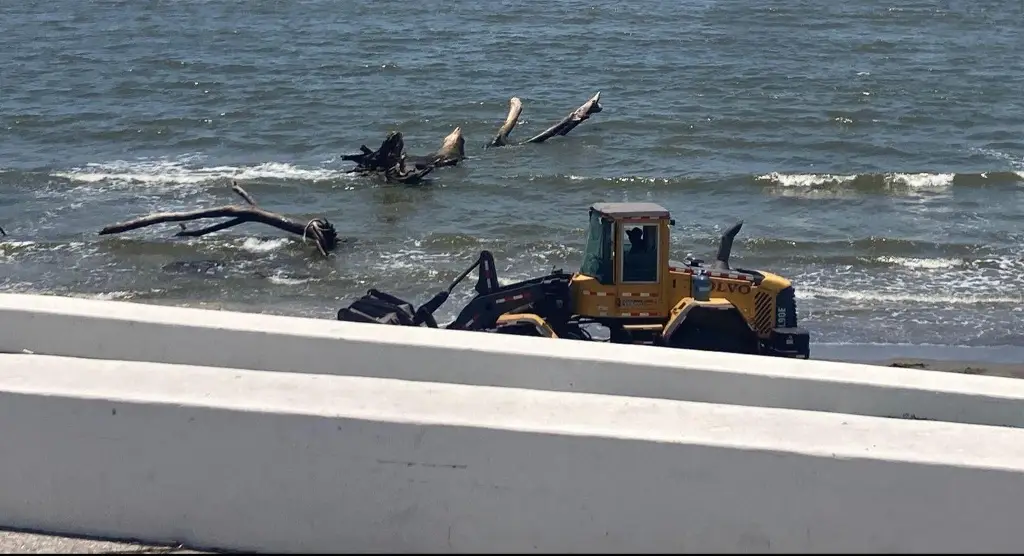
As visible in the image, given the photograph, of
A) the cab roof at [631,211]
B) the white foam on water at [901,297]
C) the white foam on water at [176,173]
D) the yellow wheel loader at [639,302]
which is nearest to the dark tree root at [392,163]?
the white foam on water at [176,173]

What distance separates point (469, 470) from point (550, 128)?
23.3 meters

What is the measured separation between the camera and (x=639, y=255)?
499 inches

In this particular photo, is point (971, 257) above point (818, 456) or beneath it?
beneath

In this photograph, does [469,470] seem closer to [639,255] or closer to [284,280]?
[639,255]

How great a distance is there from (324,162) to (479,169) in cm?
356

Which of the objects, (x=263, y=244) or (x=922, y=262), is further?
(x=263, y=244)

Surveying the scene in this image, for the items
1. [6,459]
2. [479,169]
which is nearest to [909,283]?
[479,169]

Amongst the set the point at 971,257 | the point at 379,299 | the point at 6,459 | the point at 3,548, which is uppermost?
the point at 6,459

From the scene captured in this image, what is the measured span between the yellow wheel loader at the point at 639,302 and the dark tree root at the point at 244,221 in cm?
669

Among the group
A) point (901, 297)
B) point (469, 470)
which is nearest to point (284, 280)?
point (901, 297)

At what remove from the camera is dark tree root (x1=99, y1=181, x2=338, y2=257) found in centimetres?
1941

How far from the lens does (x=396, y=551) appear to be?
18.5 ft

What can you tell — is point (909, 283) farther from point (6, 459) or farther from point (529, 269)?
point (6, 459)

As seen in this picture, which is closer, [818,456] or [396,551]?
[818,456]
